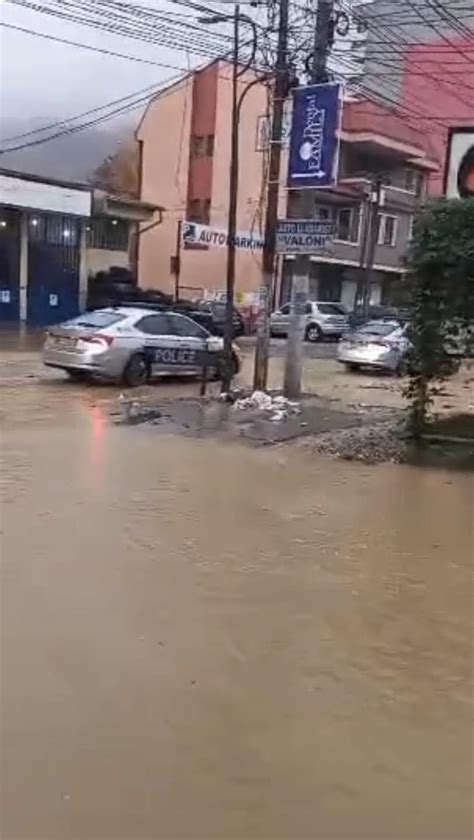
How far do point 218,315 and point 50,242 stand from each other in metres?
6.80

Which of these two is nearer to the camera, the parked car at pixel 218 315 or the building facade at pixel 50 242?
the parked car at pixel 218 315

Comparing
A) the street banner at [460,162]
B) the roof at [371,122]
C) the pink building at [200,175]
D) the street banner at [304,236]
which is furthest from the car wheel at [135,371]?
the roof at [371,122]

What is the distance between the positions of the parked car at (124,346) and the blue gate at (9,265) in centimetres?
1565

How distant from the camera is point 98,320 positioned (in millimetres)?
17609

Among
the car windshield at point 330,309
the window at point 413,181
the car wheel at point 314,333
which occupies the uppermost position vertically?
the window at point 413,181

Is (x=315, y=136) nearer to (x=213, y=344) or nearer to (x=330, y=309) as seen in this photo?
(x=213, y=344)

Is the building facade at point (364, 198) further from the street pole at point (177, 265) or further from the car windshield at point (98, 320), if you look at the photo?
the car windshield at point (98, 320)

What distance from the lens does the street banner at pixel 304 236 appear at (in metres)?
14.7

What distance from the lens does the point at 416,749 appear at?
396 centimetres

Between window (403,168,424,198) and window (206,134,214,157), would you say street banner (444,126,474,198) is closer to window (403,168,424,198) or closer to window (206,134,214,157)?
window (206,134,214,157)

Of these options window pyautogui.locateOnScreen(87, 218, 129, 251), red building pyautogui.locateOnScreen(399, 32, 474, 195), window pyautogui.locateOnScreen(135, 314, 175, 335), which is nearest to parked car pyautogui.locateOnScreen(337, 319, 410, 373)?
window pyautogui.locateOnScreen(135, 314, 175, 335)

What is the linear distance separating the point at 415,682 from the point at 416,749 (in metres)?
0.76

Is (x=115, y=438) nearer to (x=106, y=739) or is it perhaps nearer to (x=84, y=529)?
(x=84, y=529)

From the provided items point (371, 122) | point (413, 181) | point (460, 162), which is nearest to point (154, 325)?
point (460, 162)
